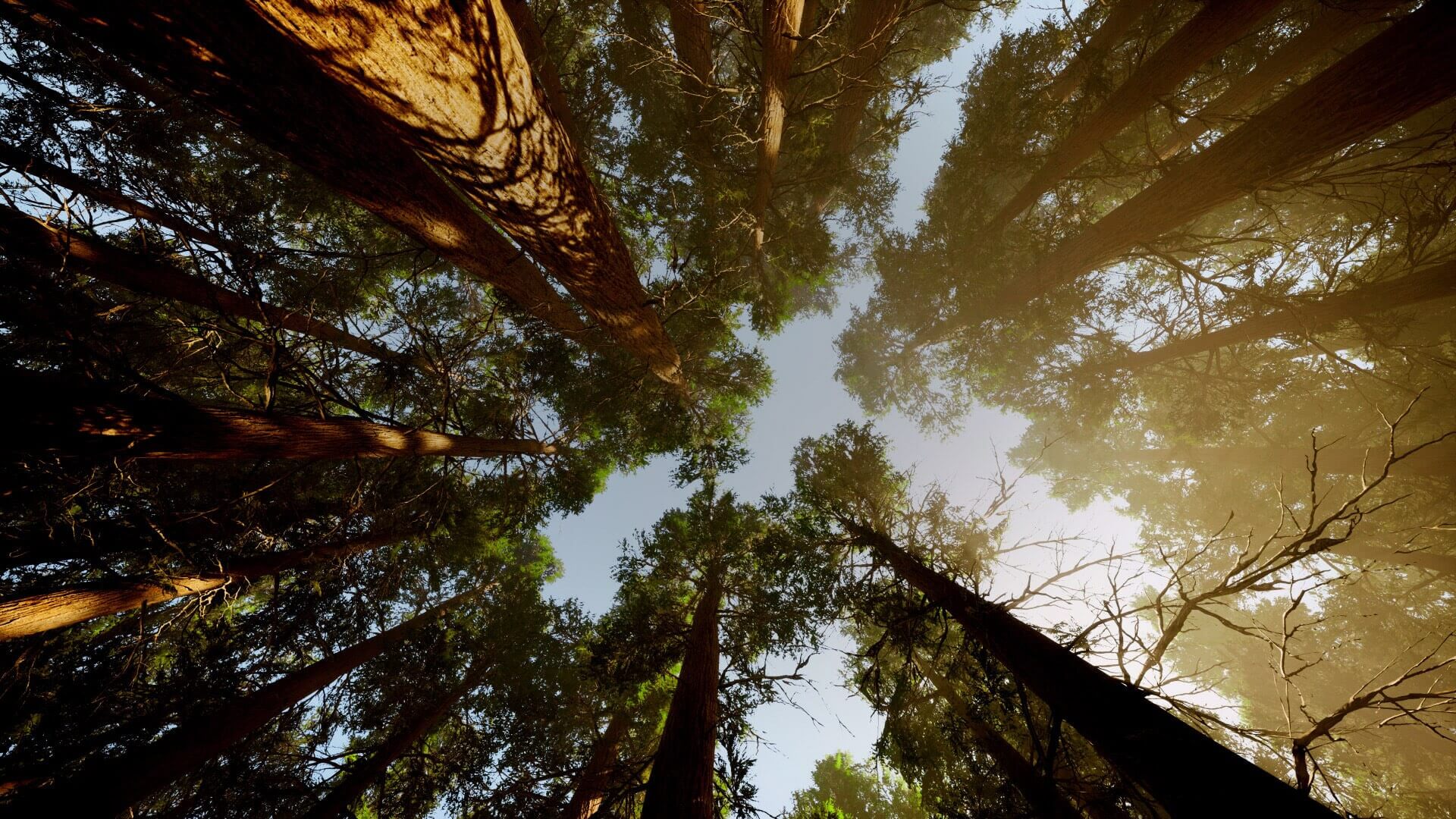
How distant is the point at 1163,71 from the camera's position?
6363 mm

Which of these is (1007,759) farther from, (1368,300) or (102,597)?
(102,597)

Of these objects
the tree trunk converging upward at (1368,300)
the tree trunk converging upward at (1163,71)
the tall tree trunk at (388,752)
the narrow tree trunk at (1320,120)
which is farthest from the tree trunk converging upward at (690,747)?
the tree trunk converging upward at (1163,71)

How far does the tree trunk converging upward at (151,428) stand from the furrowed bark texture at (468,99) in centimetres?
251

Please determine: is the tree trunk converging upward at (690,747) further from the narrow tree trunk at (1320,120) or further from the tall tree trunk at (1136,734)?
the narrow tree trunk at (1320,120)

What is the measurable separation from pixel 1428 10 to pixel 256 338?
36.5ft

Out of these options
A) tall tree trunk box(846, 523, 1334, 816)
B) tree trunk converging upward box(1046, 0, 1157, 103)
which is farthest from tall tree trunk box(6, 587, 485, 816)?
tree trunk converging upward box(1046, 0, 1157, 103)

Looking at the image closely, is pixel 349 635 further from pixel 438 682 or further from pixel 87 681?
pixel 87 681

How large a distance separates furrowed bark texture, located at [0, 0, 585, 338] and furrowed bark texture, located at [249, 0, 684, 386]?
0.25 metres

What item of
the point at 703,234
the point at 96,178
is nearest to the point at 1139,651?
the point at 703,234

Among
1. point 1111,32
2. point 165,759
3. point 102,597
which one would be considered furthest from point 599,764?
point 1111,32

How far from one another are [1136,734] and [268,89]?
683 cm

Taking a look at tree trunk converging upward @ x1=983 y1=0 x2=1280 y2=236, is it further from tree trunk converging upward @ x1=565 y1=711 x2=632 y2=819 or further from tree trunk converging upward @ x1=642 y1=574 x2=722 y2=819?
tree trunk converging upward @ x1=565 y1=711 x2=632 y2=819

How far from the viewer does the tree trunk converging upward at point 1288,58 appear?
265 inches

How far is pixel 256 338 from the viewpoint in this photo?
129 inches
